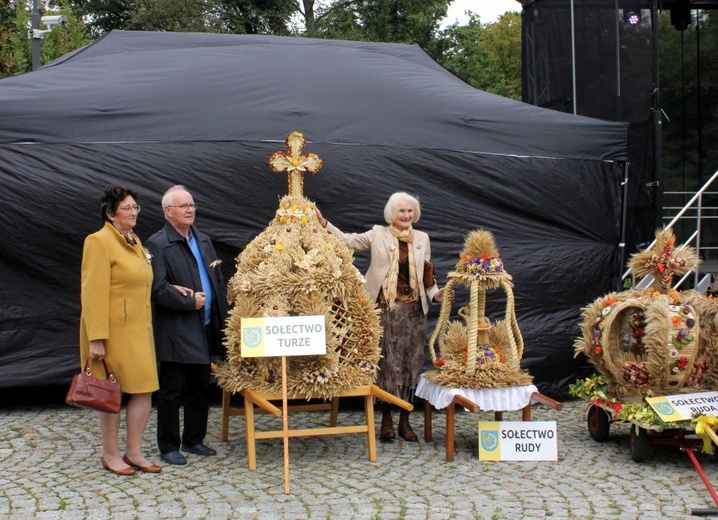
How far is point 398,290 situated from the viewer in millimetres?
5375

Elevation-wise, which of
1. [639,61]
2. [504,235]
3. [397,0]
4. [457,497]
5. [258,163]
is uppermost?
[397,0]

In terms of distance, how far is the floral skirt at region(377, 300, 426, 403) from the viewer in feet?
17.5

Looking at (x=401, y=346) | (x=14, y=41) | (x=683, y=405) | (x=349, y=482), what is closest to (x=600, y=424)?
(x=683, y=405)

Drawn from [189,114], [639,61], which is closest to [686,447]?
[189,114]

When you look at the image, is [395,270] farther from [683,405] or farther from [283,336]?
[683,405]

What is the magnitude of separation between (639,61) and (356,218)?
369cm

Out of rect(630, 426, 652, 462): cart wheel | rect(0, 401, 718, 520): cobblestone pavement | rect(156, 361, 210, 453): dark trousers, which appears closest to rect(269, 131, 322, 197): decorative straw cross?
rect(156, 361, 210, 453): dark trousers

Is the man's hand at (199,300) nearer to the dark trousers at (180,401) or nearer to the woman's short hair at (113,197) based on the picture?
the dark trousers at (180,401)

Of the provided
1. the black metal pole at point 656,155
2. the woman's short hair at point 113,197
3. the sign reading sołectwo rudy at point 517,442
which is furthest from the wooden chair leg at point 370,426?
the black metal pole at point 656,155

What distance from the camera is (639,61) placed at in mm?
8289

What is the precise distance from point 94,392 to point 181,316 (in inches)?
26.3

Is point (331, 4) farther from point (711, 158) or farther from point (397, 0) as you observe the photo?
point (711, 158)

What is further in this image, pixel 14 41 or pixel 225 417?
pixel 14 41

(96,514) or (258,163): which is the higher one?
(258,163)
